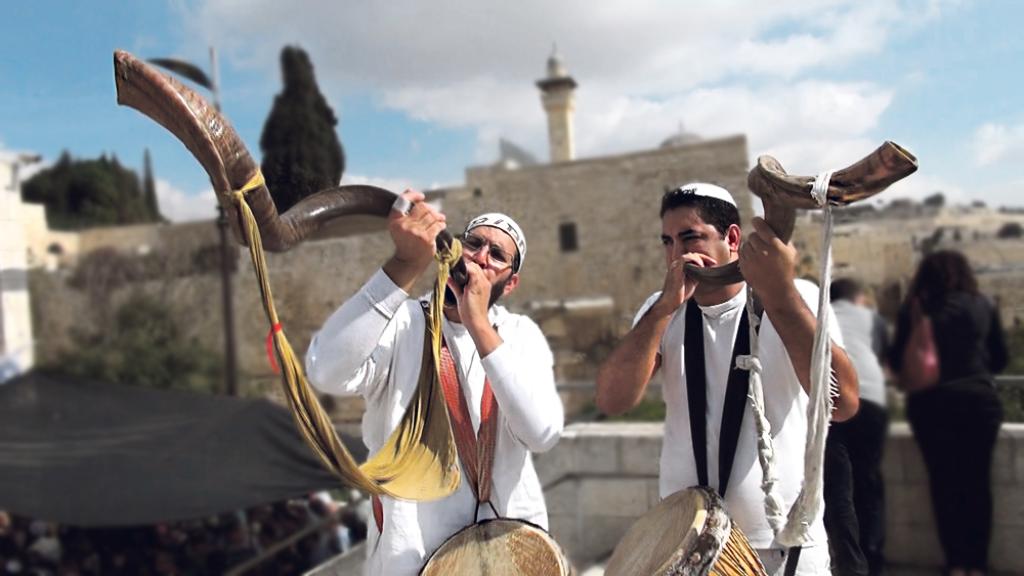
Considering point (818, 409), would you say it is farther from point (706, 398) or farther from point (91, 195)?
point (91, 195)

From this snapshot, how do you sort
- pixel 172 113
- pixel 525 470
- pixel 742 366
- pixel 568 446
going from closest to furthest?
1. pixel 172 113
2. pixel 742 366
3. pixel 525 470
4. pixel 568 446

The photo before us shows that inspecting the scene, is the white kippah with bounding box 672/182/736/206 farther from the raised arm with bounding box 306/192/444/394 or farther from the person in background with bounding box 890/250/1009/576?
the person in background with bounding box 890/250/1009/576

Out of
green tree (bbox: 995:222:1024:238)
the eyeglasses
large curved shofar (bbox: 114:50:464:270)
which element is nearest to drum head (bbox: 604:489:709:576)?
the eyeglasses

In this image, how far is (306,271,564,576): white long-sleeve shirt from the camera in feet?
5.90

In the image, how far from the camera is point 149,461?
19.0ft

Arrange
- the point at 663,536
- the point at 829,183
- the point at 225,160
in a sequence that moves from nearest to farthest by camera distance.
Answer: the point at 829,183, the point at 225,160, the point at 663,536

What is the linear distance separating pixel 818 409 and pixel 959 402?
2.27 metres

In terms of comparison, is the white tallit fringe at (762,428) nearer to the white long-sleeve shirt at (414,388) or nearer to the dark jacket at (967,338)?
the white long-sleeve shirt at (414,388)

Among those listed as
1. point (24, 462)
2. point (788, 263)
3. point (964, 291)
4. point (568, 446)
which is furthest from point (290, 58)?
point (788, 263)

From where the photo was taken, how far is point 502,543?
72.4 inches

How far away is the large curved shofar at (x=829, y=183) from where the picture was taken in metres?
1.26


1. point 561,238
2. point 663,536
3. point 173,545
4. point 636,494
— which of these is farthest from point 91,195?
point 663,536

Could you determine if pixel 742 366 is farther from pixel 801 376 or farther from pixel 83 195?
pixel 83 195

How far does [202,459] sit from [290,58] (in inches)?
515
